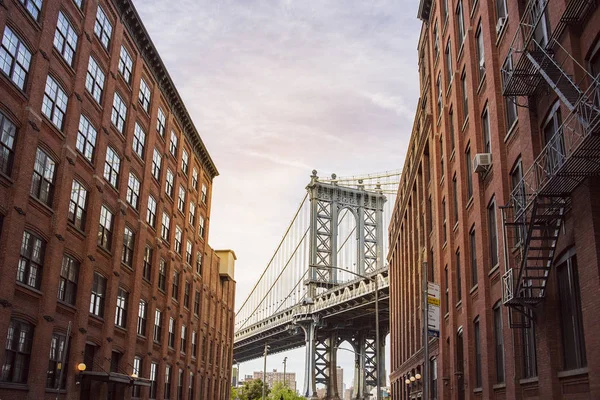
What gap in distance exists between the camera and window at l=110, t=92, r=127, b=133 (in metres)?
36.3

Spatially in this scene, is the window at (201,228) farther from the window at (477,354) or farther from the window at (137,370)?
the window at (477,354)

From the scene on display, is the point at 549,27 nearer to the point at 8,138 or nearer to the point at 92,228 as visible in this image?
the point at 8,138

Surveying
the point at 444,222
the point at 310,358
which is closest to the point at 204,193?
the point at 444,222

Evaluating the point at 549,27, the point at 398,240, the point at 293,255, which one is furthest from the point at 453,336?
the point at 293,255

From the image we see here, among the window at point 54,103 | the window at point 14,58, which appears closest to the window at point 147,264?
the window at point 54,103

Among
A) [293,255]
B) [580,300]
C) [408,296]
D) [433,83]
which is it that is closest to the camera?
[580,300]

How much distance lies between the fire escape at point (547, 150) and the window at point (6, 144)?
1732cm

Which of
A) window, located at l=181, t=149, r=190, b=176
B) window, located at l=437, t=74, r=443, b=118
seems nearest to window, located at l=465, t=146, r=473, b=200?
window, located at l=437, t=74, r=443, b=118

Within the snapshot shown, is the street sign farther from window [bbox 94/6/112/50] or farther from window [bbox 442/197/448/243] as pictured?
window [bbox 94/6/112/50]

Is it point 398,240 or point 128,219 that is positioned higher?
point 398,240

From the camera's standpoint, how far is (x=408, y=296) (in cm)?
5156

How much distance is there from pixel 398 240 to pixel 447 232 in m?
28.3

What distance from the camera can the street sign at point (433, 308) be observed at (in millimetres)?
27547

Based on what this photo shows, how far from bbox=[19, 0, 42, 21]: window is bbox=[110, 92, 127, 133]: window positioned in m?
8.92
